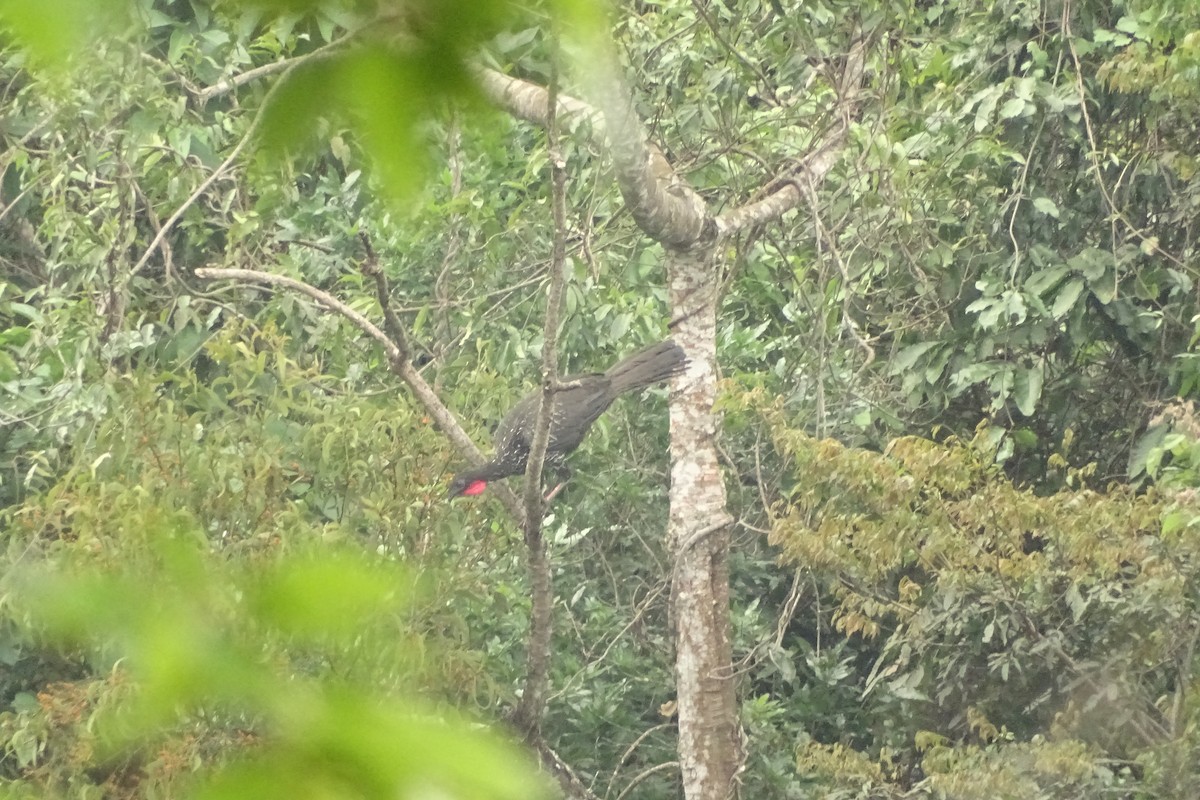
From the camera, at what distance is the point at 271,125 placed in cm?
86

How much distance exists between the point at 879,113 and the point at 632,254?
1.13m

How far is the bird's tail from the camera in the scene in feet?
14.4

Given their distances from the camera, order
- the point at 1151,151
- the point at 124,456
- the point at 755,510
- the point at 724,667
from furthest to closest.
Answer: the point at 755,510 → the point at 1151,151 → the point at 724,667 → the point at 124,456

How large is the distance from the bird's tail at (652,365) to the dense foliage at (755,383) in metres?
0.23

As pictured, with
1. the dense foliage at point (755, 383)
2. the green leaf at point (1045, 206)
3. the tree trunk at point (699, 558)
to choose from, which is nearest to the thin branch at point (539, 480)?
the dense foliage at point (755, 383)

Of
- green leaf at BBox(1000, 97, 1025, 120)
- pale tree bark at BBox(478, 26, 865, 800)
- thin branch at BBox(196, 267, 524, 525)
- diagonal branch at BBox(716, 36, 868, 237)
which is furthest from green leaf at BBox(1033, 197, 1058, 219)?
thin branch at BBox(196, 267, 524, 525)

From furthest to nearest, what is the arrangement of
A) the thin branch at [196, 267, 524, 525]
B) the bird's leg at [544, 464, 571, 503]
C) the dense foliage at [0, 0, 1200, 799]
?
the bird's leg at [544, 464, 571, 503] → the dense foliage at [0, 0, 1200, 799] → the thin branch at [196, 267, 524, 525]

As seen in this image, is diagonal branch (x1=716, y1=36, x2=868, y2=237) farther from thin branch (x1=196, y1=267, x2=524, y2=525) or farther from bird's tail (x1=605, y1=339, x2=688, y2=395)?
thin branch (x1=196, y1=267, x2=524, y2=525)

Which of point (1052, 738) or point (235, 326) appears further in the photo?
point (1052, 738)

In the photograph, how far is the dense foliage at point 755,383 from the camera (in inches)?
149

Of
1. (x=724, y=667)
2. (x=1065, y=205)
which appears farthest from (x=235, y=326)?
(x=1065, y=205)

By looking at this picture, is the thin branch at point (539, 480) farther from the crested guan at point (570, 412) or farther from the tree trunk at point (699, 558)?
the tree trunk at point (699, 558)

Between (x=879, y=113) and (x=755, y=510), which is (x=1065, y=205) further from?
(x=755, y=510)

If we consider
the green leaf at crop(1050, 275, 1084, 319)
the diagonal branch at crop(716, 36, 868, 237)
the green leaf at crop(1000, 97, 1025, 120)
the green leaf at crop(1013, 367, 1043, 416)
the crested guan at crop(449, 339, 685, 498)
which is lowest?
the green leaf at crop(1013, 367, 1043, 416)
